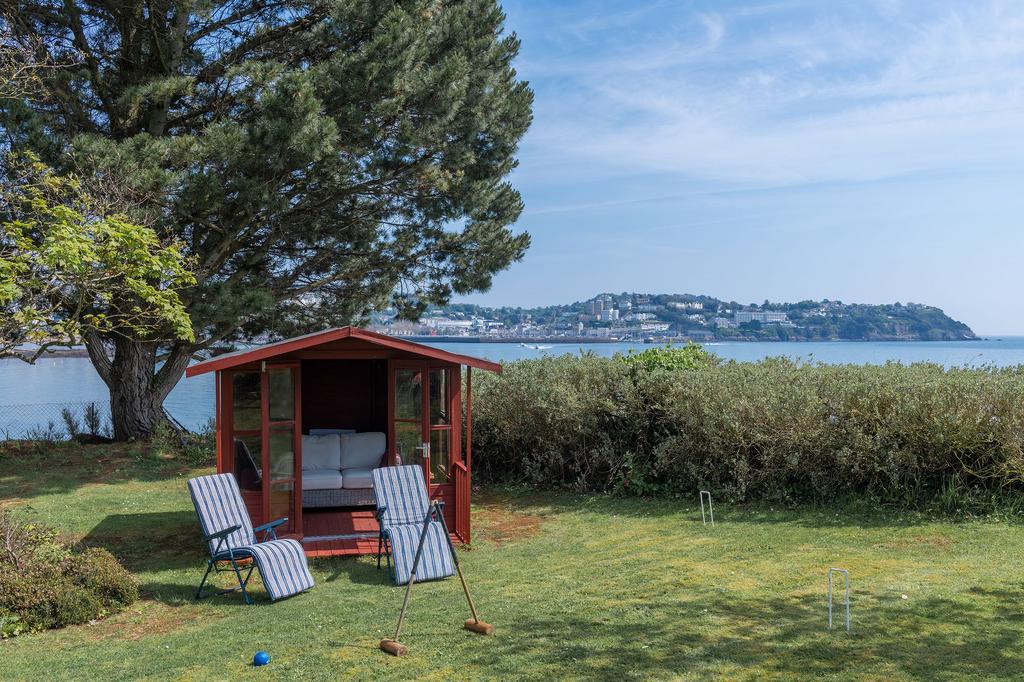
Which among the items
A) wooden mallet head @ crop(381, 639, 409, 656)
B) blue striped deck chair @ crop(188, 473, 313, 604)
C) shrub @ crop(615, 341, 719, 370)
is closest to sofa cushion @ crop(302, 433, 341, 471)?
blue striped deck chair @ crop(188, 473, 313, 604)

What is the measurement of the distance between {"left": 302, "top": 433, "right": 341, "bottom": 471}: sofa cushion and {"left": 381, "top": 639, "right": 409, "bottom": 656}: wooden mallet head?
15.5 feet

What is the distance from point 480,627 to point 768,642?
1.84 metres

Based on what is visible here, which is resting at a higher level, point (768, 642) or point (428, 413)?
Result: point (428, 413)

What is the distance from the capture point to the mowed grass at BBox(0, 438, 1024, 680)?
495 centimetres

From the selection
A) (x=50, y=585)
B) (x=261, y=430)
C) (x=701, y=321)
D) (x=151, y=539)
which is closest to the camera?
(x=50, y=585)

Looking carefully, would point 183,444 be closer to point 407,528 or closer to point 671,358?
point 671,358

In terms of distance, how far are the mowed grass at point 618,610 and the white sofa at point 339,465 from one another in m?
1.31

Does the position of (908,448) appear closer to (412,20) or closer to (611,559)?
(611,559)

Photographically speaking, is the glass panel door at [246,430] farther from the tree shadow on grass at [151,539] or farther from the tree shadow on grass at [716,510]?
the tree shadow on grass at [716,510]

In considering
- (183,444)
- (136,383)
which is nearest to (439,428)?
(183,444)

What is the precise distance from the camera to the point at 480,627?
18.2 ft

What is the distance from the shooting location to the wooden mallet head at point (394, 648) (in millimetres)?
5180

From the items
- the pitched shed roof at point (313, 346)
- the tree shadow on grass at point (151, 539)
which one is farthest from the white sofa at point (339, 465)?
the pitched shed roof at point (313, 346)

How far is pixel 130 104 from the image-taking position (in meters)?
12.3
